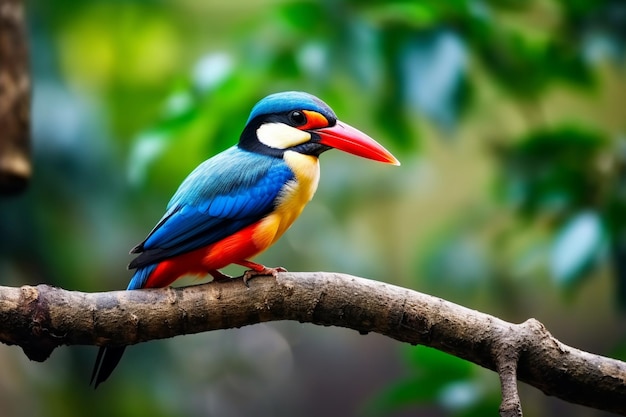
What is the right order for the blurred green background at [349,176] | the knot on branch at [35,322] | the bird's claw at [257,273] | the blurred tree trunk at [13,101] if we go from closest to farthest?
the knot on branch at [35,322], the bird's claw at [257,273], the blurred tree trunk at [13,101], the blurred green background at [349,176]

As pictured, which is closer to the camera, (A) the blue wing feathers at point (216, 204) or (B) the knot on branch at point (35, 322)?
(B) the knot on branch at point (35, 322)

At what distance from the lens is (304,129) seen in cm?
173

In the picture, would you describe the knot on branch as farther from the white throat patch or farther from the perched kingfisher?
→ the white throat patch

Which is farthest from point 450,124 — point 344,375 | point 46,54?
point 344,375

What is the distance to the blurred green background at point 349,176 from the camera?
2.59 meters

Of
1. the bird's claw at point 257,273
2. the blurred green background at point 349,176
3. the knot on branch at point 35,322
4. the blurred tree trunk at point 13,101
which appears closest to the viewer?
the knot on branch at point 35,322

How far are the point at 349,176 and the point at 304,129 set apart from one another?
2.27 m

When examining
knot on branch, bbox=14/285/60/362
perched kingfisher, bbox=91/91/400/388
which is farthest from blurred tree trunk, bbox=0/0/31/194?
knot on branch, bbox=14/285/60/362

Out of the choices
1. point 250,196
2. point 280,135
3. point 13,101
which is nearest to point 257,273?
point 250,196

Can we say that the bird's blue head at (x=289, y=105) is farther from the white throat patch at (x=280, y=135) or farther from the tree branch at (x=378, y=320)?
the tree branch at (x=378, y=320)

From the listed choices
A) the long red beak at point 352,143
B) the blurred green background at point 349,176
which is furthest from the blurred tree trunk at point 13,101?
the long red beak at point 352,143

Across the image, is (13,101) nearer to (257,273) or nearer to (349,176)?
(257,273)

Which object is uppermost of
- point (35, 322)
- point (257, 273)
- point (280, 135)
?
point (280, 135)

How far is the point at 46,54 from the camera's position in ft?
13.0
